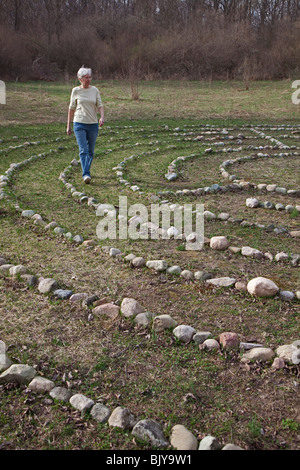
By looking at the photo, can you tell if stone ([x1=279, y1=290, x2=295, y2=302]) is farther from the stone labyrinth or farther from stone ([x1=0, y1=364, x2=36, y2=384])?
stone ([x1=0, y1=364, x2=36, y2=384])

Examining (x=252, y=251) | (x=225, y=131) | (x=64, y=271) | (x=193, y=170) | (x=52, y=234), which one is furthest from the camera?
(x=225, y=131)

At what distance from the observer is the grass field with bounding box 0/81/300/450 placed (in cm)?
301

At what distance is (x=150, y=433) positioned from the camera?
9.36 ft

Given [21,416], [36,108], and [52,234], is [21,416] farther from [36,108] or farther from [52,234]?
[36,108]

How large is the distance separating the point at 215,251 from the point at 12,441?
134 inches

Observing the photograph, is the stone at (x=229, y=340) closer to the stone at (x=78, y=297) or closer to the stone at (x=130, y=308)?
the stone at (x=130, y=308)

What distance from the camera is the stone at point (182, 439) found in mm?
2785

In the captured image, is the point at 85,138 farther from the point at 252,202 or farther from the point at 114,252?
the point at 114,252

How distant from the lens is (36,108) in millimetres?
17047

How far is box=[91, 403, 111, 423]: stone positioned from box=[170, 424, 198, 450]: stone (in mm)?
443

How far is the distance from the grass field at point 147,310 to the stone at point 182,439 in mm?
67

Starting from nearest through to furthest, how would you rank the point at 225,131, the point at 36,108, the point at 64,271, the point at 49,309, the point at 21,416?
the point at 21,416
the point at 49,309
the point at 64,271
the point at 225,131
the point at 36,108

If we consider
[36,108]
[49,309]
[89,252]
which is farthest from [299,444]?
[36,108]

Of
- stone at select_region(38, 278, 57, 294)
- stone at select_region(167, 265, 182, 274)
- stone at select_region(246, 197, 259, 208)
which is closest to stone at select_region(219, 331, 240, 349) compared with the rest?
stone at select_region(167, 265, 182, 274)
